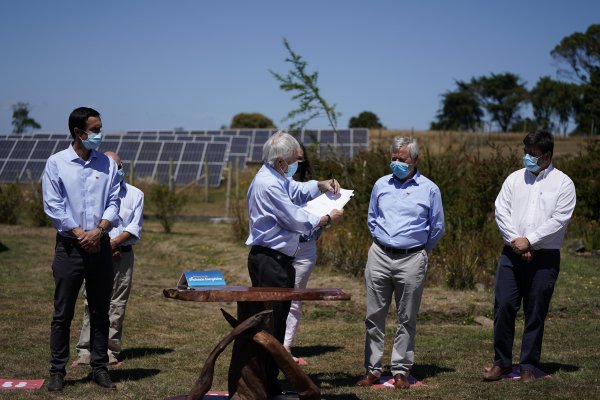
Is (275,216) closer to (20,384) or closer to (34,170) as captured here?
(20,384)

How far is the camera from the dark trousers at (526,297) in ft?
24.1

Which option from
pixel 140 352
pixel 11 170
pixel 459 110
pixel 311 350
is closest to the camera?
pixel 140 352

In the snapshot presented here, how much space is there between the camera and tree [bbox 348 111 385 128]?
6393cm

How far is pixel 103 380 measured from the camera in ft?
23.4

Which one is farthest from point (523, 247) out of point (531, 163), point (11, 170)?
point (11, 170)

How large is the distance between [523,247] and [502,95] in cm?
6839

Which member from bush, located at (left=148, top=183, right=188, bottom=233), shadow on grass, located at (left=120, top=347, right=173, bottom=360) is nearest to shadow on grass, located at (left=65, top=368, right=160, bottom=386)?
shadow on grass, located at (left=120, top=347, right=173, bottom=360)

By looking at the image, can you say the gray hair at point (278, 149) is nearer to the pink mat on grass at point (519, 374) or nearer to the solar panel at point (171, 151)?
the pink mat on grass at point (519, 374)

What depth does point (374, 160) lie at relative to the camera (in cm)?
1692

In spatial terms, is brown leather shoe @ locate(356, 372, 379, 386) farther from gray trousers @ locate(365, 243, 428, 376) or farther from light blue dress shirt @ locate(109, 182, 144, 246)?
light blue dress shirt @ locate(109, 182, 144, 246)

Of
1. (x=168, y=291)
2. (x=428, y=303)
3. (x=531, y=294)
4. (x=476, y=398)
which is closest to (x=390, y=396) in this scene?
(x=476, y=398)

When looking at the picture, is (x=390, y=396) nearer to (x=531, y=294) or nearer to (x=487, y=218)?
(x=531, y=294)

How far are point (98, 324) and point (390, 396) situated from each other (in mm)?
2418

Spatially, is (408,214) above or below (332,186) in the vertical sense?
below
